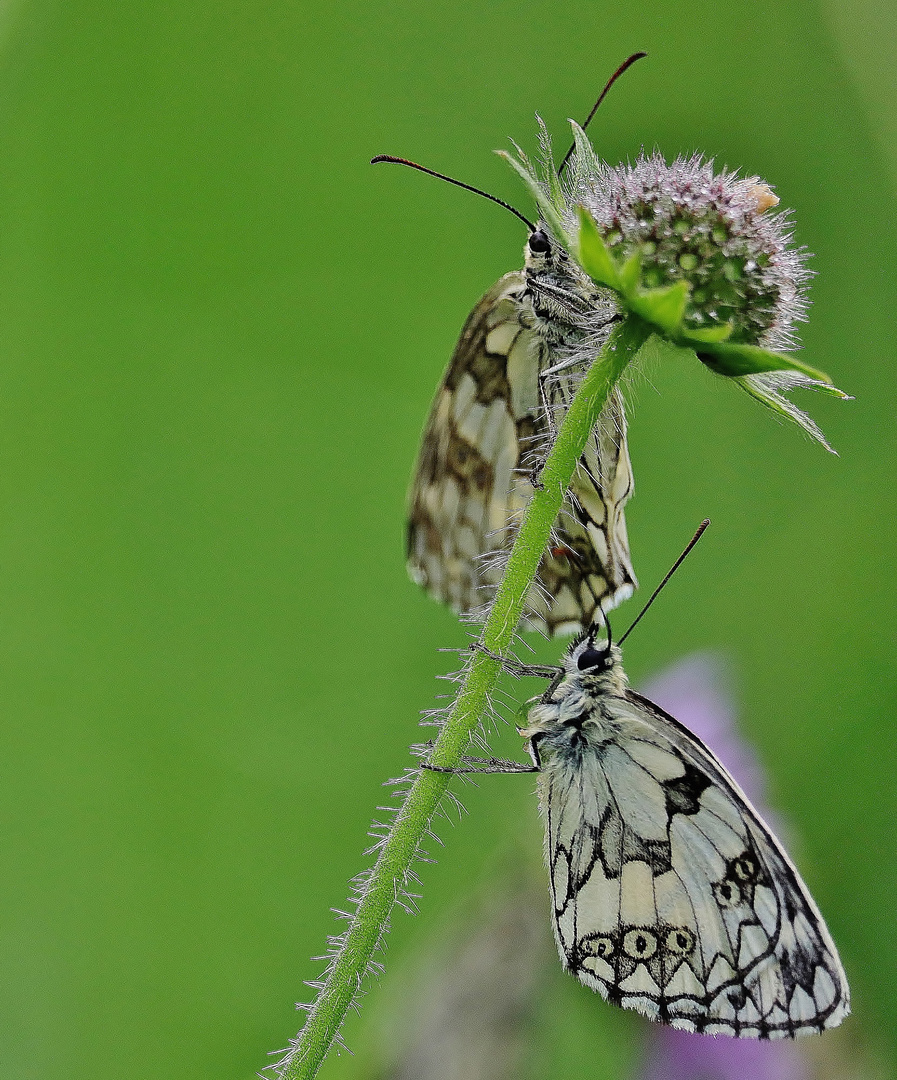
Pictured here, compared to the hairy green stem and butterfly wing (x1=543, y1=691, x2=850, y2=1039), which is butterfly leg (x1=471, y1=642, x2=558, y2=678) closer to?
the hairy green stem

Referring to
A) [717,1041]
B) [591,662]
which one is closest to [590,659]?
[591,662]

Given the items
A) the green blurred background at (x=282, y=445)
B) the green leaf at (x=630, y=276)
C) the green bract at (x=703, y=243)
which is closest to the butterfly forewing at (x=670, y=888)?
the green bract at (x=703, y=243)

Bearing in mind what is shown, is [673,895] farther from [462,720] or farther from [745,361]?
[745,361]

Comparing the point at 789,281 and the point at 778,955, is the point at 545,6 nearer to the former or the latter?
the point at 789,281

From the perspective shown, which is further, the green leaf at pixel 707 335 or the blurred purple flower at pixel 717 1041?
the blurred purple flower at pixel 717 1041

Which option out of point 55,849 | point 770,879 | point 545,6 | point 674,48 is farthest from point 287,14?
point 770,879

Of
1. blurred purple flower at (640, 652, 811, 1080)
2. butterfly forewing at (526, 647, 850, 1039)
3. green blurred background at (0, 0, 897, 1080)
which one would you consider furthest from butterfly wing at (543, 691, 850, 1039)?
green blurred background at (0, 0, 897, 1080)

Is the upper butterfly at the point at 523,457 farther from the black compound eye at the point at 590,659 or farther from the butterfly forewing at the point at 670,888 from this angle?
the butterfly forewing at the point at 670,888
